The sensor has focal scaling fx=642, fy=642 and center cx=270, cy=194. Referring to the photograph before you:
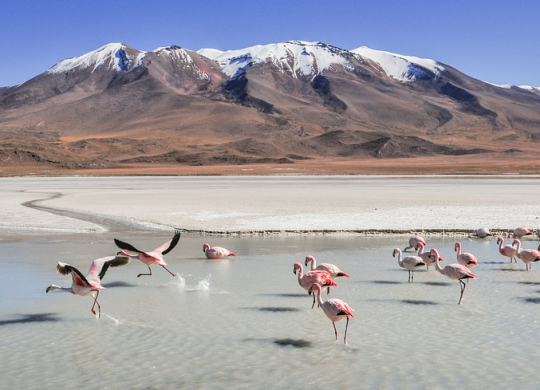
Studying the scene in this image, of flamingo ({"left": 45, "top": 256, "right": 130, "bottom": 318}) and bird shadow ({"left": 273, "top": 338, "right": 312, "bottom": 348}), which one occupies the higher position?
flamingo ({"left": 45, "top": 256, "right": 130, "bottom": 318})

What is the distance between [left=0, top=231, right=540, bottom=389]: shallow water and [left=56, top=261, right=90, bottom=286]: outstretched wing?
0.58 meters

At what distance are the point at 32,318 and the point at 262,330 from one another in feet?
10.6

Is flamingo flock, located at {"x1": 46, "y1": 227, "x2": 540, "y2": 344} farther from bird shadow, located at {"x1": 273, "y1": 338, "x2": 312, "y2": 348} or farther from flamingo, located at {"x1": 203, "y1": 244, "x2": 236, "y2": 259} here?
bird shadow, located at {"x1": 273, "y1": 338, "x2": 312, "y2": 348}

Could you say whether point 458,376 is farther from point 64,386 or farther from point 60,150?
point 60,150

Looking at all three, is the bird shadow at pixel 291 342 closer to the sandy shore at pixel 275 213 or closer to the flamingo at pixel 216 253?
the flamingo at pixel 216 253

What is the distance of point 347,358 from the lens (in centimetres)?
714

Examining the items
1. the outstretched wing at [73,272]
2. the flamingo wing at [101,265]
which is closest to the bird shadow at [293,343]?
the outstretched wing at [73,272]

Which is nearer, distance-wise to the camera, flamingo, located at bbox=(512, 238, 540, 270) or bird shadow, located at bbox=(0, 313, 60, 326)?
bird shadow, located at bbox=(0, 313, 60, 326)

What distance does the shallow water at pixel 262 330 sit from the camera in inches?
259

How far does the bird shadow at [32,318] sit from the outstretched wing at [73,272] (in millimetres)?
700

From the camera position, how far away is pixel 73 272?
827 centimetres

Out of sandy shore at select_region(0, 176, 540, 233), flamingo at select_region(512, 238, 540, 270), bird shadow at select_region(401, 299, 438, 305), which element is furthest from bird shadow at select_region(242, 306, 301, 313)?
sandy shore at select_region(0, 176, 540, 233)

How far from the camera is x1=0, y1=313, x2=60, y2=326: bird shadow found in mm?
8633

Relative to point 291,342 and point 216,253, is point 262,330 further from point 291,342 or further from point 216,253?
point 216,253
